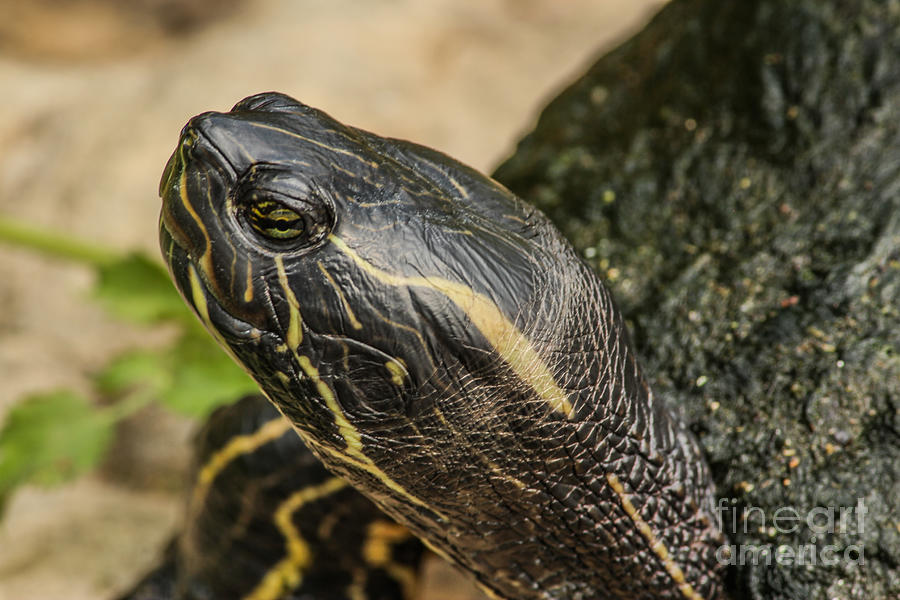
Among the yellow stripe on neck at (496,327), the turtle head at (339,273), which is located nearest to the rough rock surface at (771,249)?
the yellow stripe on neck at (496,327)

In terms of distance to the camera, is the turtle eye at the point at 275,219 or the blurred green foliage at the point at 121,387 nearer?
the turtle eye at the point at 275,219

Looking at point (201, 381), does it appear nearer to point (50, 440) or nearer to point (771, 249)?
point (50, 440)

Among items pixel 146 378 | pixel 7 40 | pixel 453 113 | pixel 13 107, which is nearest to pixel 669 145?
pixel 146 378

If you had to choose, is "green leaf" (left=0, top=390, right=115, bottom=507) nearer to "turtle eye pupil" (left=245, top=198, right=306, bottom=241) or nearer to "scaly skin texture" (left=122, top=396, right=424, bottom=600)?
"scaly skin texture" (left=122, top=396, right=424, bottom=600)

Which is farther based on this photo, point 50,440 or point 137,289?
point 137,289

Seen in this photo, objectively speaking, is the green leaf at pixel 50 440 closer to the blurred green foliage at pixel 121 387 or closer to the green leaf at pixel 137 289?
the blurred green foliage at pixel 121 387

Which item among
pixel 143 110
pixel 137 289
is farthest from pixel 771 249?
pixel 143 110

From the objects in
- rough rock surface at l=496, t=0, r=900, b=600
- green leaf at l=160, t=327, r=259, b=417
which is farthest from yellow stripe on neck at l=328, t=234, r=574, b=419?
green leaf at l=160, t=327, r=259, b=417
